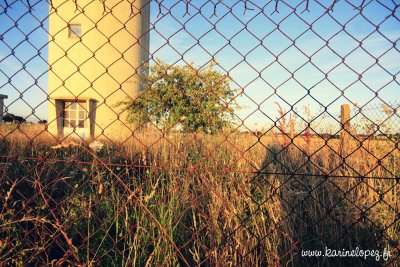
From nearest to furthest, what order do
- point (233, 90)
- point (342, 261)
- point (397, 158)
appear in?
1. point (342, 261)
2. point (397, 158)
3. point (233, 90)

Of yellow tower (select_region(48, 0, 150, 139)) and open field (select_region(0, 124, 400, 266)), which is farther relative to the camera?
yellow tower (select_region(48, 0, 150, 139))

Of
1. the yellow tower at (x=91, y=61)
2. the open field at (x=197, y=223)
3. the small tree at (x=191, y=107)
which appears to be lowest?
the open field at (x=197, y=223)

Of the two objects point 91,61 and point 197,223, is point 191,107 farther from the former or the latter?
point 91,61

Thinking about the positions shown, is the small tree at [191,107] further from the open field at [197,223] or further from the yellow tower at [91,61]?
the yellow tower at [91,61]

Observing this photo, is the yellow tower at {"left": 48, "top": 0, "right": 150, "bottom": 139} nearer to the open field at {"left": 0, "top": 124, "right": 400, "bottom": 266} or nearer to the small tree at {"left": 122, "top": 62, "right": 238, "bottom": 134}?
the small tree at {"left": 122, "top": 62, "right": 238, "bottom": 134}

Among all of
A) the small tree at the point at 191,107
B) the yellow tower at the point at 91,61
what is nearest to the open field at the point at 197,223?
the small tree at the point at 191,107

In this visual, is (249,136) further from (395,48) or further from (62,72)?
(62,72)

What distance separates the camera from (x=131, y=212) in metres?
2.10

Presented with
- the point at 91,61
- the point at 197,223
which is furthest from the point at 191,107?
the point at 91,61

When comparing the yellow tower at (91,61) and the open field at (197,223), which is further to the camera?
the yellow tower at (91,61)

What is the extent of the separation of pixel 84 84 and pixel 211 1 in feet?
42.1

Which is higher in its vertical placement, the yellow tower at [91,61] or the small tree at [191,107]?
the yellow tower at [91,61]

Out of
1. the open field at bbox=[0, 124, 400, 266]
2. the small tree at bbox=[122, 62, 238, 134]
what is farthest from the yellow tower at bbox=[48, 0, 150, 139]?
the open field at bbox=[0, 124, 400, 266]

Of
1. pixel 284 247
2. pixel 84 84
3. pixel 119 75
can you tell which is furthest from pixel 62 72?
pixel 284 247
